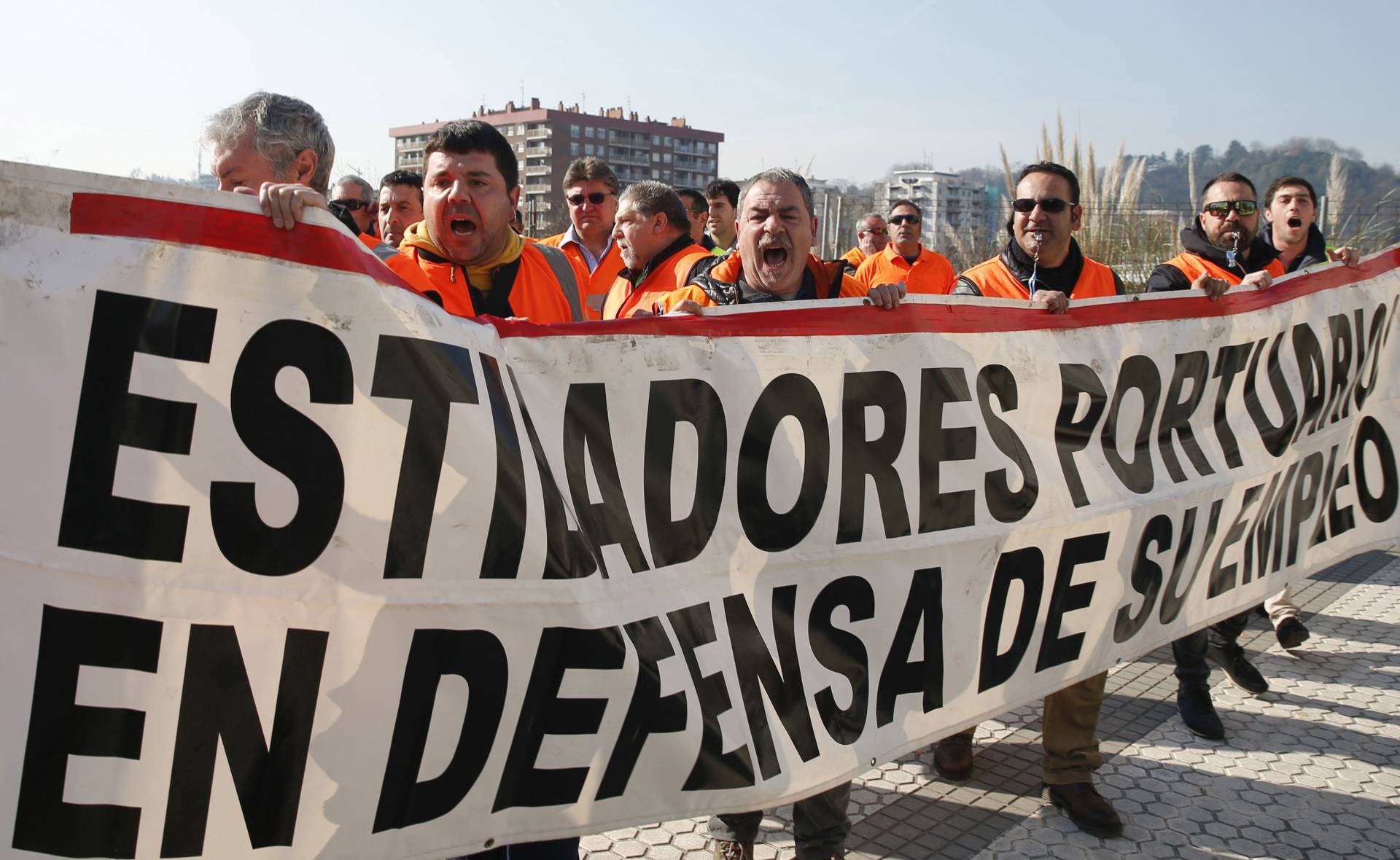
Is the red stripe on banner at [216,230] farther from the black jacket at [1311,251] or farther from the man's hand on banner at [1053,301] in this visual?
the black jacket at [1311,251]

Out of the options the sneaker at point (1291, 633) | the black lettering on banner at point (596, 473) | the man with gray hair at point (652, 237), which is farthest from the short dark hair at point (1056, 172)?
the sneaker at point (1291, 633)

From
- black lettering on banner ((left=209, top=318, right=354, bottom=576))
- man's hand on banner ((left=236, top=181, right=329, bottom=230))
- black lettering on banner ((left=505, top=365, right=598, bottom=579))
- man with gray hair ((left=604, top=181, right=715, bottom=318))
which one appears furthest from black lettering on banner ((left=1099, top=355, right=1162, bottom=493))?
man's hand on banner ((left=236, top=181, right=329, bottom=230))

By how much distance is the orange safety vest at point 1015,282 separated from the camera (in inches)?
154

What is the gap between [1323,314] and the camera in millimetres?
4328

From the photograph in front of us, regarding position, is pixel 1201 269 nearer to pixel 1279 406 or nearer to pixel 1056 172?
pixel 1279 406

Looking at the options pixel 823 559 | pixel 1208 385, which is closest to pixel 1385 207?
pixel 1208 385

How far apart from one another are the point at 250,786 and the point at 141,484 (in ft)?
2.02

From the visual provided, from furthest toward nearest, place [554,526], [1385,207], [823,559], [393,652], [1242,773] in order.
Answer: [1385,207], [1242,773], [823,559], [554,526], [393,652]

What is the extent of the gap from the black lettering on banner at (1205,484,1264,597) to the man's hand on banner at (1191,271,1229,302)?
2.40 feet

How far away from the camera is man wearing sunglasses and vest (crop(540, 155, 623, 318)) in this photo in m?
6.42

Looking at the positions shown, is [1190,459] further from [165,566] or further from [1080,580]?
[165,566]

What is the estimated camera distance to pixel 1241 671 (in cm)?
496

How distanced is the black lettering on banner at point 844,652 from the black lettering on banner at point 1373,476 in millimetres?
2808

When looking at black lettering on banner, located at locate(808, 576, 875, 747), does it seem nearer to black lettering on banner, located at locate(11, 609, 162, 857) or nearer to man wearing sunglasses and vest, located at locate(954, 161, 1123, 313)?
man wearing sunglasses and vest, located at locate(954, 161, 1123, 313)
